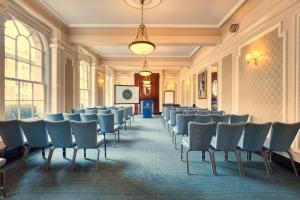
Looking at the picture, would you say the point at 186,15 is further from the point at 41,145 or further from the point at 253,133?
the point at 41,145

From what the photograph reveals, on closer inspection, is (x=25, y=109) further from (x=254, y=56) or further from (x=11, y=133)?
(x=254, y=56)

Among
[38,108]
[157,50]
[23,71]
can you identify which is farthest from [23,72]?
[157,50]

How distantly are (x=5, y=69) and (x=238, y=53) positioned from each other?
5.32m

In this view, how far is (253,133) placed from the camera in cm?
307

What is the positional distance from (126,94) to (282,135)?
400 inches

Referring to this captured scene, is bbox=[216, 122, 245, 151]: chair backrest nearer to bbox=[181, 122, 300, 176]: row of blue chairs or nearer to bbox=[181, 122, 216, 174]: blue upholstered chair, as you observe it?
bbox=[181, 122, 300, 176]: row of blue chairs

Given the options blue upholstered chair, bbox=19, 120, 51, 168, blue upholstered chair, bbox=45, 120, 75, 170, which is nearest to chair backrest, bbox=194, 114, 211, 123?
blue upholstered chair, bbox=45, 120, 75, 170

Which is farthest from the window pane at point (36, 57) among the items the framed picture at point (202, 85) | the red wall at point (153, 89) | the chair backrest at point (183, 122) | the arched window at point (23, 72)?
the red wall at point (153, 89)

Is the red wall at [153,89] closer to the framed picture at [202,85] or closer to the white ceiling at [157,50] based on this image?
the white ceiling at [157,50]

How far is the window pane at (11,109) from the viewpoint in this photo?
13.7ft

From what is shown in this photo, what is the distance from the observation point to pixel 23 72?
473cm

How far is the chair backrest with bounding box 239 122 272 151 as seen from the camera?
3035 mm

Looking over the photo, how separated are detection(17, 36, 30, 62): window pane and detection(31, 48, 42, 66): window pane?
224 millimetres

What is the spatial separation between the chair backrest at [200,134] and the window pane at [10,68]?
3.69m
